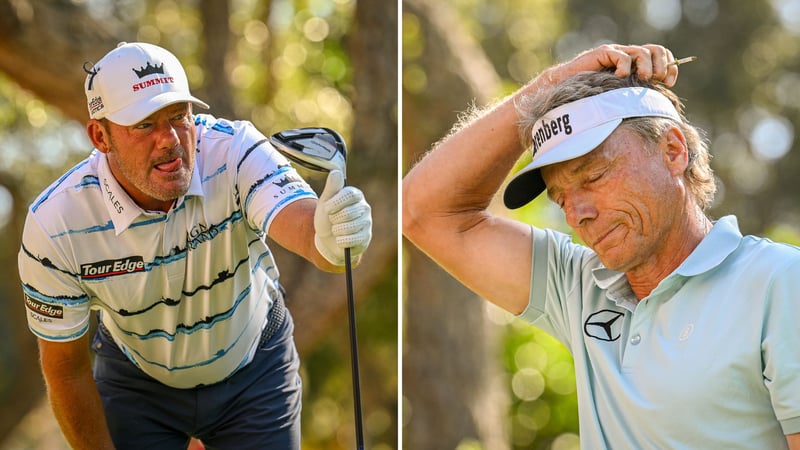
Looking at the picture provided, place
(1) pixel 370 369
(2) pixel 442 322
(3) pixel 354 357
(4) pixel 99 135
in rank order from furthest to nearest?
(1) pixel 370 369 → (2) pixel 442 322 → (4) pixel 99 135 → (3) pixel 354 357

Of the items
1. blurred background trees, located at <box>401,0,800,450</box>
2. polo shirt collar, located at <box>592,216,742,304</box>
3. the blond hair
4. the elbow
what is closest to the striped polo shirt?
the elbow

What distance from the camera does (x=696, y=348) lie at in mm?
1874

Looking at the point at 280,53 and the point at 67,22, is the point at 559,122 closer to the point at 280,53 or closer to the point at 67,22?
the point at 67,22

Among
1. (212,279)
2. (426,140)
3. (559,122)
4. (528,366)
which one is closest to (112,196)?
(212,279)

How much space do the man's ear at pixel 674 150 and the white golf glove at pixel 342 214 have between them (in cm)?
66

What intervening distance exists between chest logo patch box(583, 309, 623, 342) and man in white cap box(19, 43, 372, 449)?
26.0 inches

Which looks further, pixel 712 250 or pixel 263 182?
pixel 263 182

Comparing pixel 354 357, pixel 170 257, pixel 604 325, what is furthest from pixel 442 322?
pixel 604 325

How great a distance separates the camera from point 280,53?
698cm

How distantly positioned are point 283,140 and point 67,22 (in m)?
3.46

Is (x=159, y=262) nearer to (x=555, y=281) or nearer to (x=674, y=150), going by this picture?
(x=555, y=281)

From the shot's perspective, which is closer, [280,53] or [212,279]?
[212,279]

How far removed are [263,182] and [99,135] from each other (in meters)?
0.49

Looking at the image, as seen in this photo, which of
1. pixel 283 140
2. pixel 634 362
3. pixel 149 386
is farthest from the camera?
pixel 149 386
